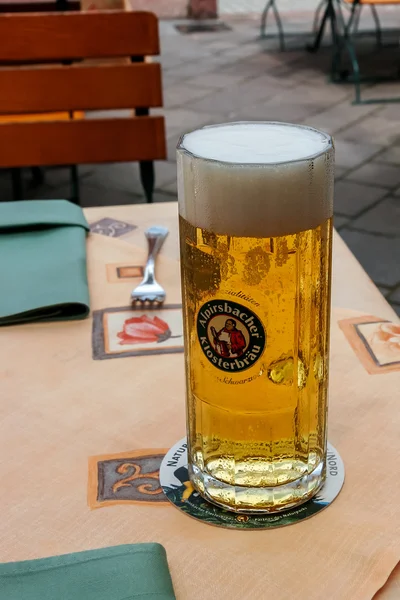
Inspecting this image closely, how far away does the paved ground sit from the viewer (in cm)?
306

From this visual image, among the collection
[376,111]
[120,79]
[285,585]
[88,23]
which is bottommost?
[376,111]

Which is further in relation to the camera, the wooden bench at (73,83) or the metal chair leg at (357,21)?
the metal chair leg at (357,21)

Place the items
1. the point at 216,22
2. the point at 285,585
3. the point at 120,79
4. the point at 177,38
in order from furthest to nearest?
the point at 216,22, the point at 177,38, the point at 120,79, the point at 285,585

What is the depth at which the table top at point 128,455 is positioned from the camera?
0.55 metres

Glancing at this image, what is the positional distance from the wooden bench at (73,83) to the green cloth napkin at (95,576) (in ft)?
4.63

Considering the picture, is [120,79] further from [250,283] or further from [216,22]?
[216,22]

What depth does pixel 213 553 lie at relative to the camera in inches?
22.2

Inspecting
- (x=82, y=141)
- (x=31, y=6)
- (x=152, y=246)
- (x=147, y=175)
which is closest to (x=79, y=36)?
(x=82, y=141)

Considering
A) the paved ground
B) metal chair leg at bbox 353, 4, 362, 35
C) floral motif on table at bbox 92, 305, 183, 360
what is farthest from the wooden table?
metal chair leg at bbox 353, 4, 362, 35

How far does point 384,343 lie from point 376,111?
3.88 meters

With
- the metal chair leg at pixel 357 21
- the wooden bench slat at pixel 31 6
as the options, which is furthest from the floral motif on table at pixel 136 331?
the metal chair leg at pixel 357 21

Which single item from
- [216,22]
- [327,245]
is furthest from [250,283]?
[216,22]

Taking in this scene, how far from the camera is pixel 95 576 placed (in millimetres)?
531

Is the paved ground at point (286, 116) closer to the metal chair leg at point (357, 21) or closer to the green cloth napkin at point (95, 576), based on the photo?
the metal chair leg at point (357, 21)
